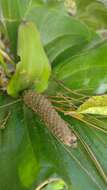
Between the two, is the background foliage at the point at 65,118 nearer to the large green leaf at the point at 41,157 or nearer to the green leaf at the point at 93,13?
the large green leaf at the point at 41,157

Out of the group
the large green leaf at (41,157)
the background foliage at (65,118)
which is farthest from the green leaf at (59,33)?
the large green leaf at (41,157)

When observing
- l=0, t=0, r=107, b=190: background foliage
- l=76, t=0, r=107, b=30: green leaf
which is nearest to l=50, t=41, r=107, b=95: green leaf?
l=0, t=0, r=107, b=190: background foliage

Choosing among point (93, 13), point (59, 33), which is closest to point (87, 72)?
point (59, 33)

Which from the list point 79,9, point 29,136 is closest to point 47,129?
point 29,136

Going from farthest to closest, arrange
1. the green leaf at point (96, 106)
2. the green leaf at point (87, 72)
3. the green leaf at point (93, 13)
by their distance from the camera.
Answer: the green leaf at point (93, 13)
the green leaf at point (87, 72)
the green leaf at point (96, 106)

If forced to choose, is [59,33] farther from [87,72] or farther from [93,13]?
[93,13]

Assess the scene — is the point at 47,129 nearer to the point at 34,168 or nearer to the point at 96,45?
the point at 34,168
